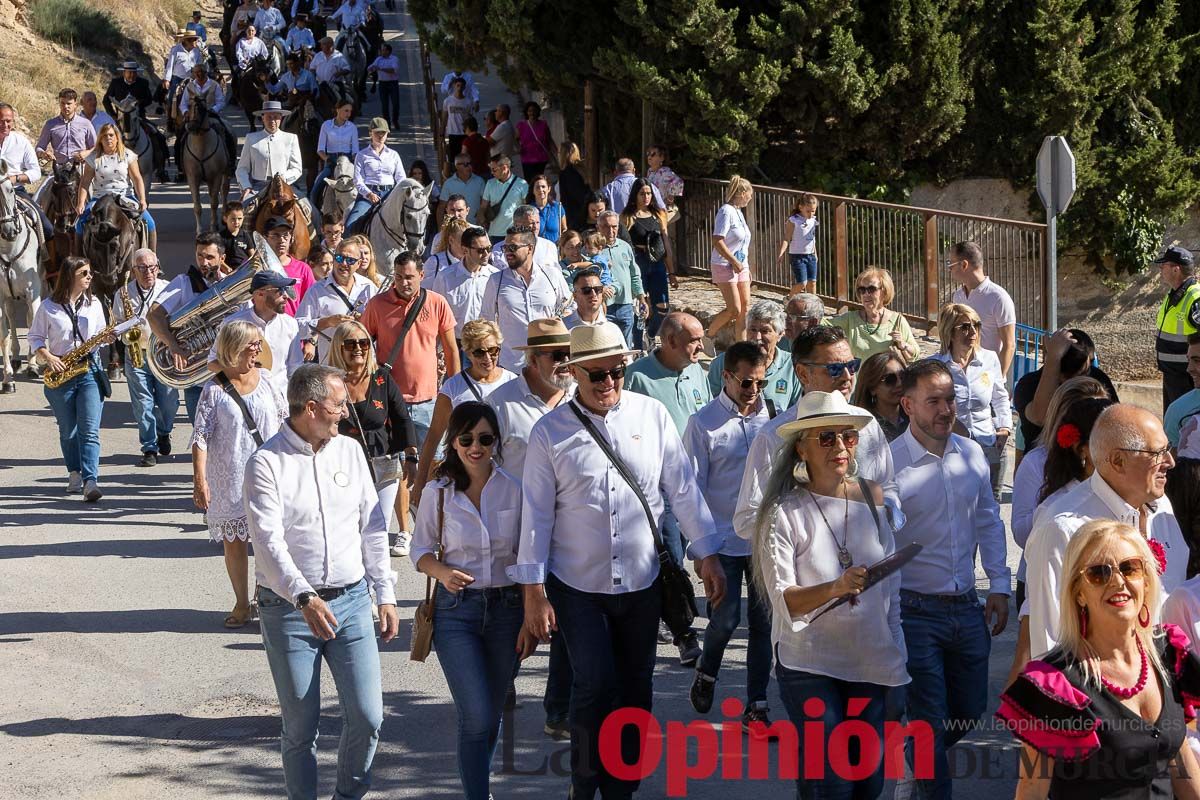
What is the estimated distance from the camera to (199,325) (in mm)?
12109

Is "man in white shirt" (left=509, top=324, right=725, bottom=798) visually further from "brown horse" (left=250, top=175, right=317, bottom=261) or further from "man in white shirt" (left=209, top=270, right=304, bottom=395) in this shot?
"brown horse" (left=250, top=175, right=317, bottom=261)

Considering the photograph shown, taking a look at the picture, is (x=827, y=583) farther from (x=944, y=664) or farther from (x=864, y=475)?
(x=944, y=664)

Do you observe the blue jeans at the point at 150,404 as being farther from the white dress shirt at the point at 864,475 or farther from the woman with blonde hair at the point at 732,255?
the white dress shirt at the point at 864,475

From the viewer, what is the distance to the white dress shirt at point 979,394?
29.2 feet

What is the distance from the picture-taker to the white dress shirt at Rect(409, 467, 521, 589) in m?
6.09

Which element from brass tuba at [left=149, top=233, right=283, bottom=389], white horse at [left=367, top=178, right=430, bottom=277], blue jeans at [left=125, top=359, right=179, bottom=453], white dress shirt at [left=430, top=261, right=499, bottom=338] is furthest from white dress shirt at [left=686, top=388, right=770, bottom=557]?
white horse at [left=367, top=178, right=430, bottom=277]

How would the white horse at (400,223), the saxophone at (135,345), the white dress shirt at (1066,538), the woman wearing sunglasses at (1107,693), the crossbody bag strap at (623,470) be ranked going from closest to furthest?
the woman wearing sunglasses at (1107,693) → the white dress shirt at (1066,538) → the crossbody bag strap at (623,470) → the saxophone at (135,345) → the white horse at (400,223)

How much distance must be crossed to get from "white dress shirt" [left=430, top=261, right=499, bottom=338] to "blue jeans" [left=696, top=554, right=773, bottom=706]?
197 inches

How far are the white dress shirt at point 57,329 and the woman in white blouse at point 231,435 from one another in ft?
14.0

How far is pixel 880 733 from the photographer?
17.6 feet

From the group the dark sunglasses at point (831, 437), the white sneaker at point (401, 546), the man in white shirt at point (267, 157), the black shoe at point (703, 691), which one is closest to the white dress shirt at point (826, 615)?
the dark sunglasses at point (831, 437)

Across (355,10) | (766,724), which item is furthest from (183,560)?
(355,10)

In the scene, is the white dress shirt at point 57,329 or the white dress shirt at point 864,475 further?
the white dress shirt at point 57,329

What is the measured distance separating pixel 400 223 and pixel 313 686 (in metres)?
12.2
